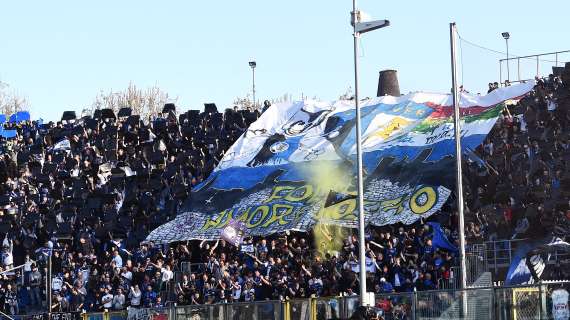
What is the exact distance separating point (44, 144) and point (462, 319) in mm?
29756

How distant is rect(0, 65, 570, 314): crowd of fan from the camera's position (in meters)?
32.8

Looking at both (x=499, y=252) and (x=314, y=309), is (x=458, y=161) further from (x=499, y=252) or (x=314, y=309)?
(x=314, y=309)

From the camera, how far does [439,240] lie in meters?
33.8

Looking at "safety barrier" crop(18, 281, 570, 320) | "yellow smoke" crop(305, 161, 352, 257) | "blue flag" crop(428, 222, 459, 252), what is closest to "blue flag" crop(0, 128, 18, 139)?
"yellow smoke" crop(305, 161, 352, 257)

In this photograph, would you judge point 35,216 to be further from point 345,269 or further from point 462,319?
point 462,319

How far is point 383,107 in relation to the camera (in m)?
42.1

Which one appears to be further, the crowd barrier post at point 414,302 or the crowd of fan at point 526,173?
the crowd of fan at point 526,173

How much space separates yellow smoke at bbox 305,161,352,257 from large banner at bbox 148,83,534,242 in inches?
1.8

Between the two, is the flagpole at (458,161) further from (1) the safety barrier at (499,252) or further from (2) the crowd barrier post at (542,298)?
(2) the crowd barrier post at (542,298)

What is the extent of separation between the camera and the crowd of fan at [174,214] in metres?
32.8

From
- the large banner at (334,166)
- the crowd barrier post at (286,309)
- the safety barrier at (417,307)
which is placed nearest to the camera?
the safety barrier at (417,307)

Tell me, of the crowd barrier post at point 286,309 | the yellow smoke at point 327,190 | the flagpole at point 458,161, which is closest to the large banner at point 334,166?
the yellow smoke at point 327,190

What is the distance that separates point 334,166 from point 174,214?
688 cm

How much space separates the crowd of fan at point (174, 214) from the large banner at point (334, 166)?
737 millimetres
